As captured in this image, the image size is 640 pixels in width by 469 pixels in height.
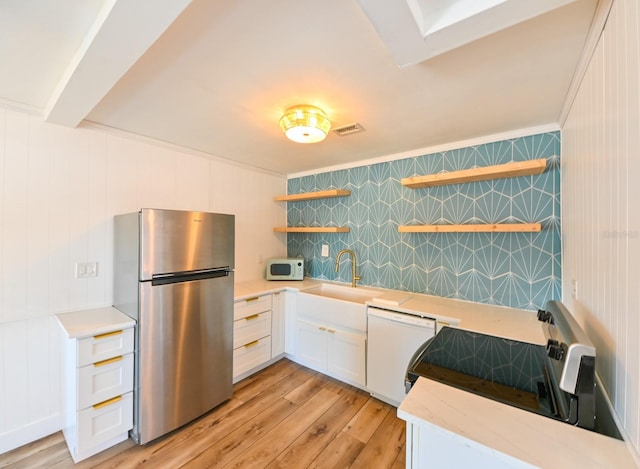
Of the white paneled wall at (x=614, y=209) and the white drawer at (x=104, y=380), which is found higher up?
the white paneled wall at (x=614, y=209)

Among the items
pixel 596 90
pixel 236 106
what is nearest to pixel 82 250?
pixel 236 106

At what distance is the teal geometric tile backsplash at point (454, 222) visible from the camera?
2.06 m

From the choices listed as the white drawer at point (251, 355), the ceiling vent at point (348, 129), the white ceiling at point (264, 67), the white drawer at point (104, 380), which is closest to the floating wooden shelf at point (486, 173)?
the white ceiling at point (264, 67)

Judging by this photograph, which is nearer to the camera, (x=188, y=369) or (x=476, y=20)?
(x=476, y=20)

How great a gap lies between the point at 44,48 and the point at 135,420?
7.32 feet

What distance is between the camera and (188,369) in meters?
1.98

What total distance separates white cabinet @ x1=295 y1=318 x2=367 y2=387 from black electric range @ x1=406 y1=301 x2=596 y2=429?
1041 mm

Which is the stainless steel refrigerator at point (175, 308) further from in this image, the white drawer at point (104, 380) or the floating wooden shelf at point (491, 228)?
the floating wooden shelf at point (491, 228)

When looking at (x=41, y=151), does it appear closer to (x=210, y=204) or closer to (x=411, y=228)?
(x=210, y=204)

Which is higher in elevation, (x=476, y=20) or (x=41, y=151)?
(x=476, y=20)

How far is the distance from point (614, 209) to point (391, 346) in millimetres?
1687

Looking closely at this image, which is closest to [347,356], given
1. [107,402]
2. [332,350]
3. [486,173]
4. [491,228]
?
[332,350]

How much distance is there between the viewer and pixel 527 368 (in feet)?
3.91

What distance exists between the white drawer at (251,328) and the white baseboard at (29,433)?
1.29 meters
